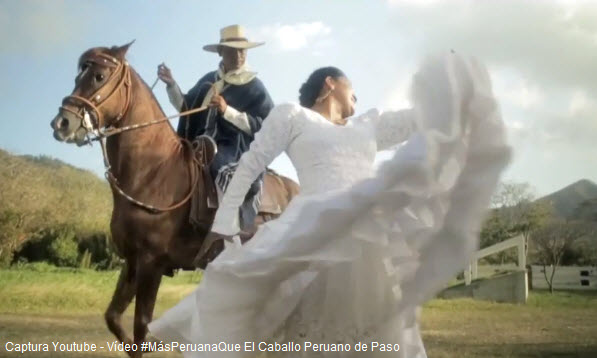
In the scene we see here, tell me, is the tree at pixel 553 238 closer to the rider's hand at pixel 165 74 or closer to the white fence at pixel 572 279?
the white fence at pixel 572 279

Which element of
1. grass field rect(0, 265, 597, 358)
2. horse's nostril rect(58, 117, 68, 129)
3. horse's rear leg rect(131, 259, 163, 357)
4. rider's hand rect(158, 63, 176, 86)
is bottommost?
grass field rect(0, 265, 597, 358)

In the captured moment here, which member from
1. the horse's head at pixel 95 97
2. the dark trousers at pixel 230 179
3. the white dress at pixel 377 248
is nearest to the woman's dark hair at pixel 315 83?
the white dress at pixel 377 248

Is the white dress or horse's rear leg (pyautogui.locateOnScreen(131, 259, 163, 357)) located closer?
the white dress

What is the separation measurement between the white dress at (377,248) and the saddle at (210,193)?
110 cm

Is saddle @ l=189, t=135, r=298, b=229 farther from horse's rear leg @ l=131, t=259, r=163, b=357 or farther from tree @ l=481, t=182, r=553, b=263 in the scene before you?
tree @ l=481, t=182, r=553, b=263

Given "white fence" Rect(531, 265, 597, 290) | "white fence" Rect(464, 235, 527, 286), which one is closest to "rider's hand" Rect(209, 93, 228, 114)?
"white fence" Rect(464, 235, 527, 286)

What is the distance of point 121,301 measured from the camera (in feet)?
9.35

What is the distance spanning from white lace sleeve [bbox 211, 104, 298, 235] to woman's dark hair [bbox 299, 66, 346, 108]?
15 centimetres

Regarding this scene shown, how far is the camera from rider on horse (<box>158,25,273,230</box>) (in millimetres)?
2961

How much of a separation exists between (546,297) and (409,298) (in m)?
4.50

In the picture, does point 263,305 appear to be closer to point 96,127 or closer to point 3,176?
point 96,127

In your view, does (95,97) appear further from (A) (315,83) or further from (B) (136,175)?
(A) (315,83)

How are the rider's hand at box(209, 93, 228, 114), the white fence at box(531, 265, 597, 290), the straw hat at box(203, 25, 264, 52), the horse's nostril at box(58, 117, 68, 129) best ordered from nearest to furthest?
1. the horse's nostril at box(58, 117, 68, 129)
2. the rider's hand at box(209, 93, 228, 114)
3. the straw hat at box(203, 25, 264, 52)
4. the white fence at box(531, 265, 597, 290)

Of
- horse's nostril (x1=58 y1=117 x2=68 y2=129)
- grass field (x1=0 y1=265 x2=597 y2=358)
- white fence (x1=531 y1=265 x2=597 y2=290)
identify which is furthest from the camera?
white fence (x1=531 y1=265 x2=597 y2=290)
